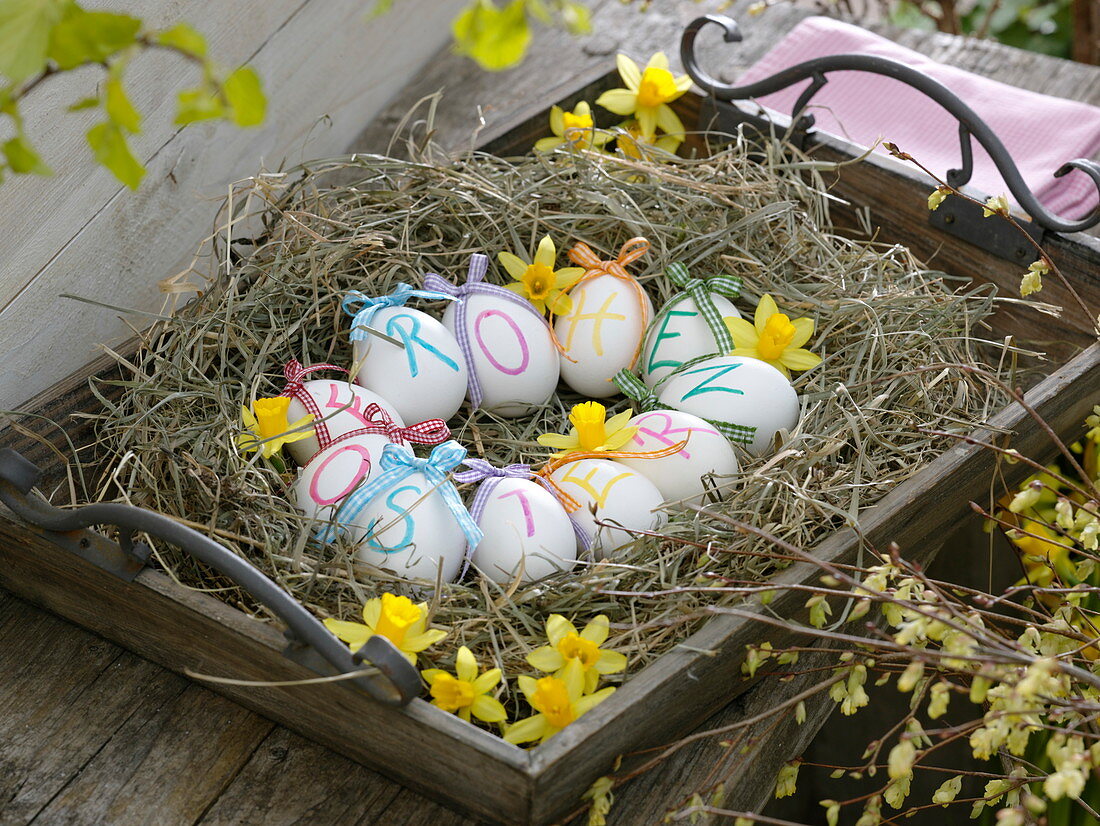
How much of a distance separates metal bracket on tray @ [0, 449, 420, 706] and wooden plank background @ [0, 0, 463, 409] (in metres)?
0.26

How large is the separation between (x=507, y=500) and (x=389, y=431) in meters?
0.14

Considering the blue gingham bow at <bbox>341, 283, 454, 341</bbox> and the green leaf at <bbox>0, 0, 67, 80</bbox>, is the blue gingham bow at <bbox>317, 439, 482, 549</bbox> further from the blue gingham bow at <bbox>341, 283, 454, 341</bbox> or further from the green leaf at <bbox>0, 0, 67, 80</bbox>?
the green leaf at <bbox>0, 0, 67, 80</bbox>

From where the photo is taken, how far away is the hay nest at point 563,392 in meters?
0.92

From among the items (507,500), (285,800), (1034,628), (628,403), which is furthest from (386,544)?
(1034,628)

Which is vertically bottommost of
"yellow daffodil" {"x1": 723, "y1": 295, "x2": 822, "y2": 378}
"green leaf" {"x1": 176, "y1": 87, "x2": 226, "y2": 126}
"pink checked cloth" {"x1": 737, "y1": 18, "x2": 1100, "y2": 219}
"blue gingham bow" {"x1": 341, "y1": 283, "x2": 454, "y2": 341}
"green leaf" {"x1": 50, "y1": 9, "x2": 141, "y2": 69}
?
"pink checked cloth" {"x1": 737, "y1": 18, "x2": 1100, "y2": 219}

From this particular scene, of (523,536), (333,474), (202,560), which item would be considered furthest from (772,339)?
(202,560)

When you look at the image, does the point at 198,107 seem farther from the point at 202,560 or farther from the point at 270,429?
the point at 270,429

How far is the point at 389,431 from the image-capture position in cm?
102

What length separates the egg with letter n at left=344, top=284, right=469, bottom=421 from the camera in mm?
1063

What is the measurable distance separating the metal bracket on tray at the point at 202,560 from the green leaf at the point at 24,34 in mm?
358

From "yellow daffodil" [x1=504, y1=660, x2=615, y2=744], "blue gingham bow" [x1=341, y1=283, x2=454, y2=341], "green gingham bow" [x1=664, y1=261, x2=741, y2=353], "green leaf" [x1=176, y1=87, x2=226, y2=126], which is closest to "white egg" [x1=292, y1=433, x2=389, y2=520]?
"blue gingham bow" [x1=341, y1=283, x2=454, y2=341]

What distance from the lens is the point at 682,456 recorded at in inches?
40.3

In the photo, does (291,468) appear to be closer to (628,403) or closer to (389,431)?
(389,431)

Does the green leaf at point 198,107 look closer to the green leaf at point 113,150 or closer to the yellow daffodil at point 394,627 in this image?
the green leaf at point 113,150
